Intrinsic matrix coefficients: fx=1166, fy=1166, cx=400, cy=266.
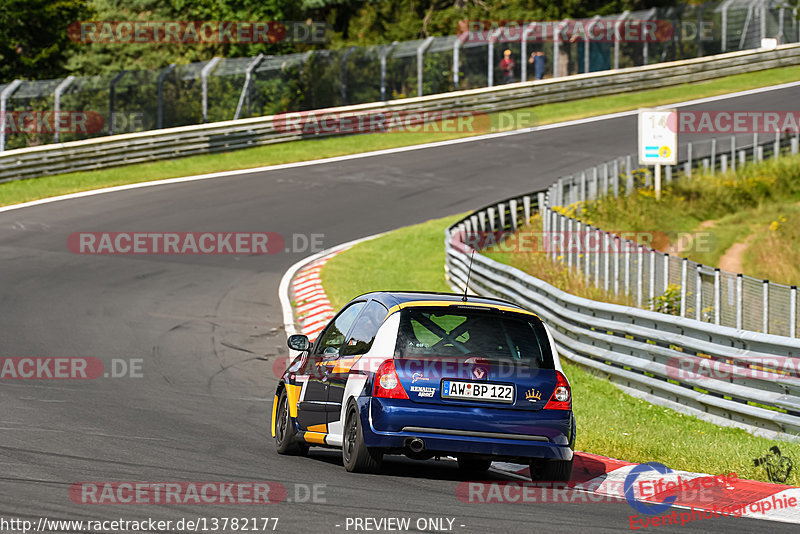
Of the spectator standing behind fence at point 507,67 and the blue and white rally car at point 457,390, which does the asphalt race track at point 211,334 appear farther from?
the spectator standing behind fence at point 507,67

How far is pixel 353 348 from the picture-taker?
28.7 ft

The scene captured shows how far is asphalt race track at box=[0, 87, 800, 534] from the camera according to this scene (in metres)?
6.93

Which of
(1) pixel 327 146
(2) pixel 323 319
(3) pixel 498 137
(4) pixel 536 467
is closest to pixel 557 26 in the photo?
(3) pixel 498 137

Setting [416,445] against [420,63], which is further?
[420,63]

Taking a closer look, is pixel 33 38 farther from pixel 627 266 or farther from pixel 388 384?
pixel 388 384

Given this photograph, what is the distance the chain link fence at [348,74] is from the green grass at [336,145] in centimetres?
163

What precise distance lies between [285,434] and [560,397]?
254 centimetres

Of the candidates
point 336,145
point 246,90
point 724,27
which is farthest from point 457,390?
point 724,27

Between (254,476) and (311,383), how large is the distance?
1570mm

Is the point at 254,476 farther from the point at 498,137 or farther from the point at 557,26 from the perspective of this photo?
the point at 557,26

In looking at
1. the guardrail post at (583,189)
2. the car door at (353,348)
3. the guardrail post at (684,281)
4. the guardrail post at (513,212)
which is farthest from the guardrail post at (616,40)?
the car door at (353,348)

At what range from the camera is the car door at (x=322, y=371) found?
9.04m

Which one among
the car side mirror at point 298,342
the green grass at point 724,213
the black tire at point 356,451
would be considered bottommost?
the green grass at point 724,213

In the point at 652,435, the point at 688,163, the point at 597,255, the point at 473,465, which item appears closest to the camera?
the point at 473,465
